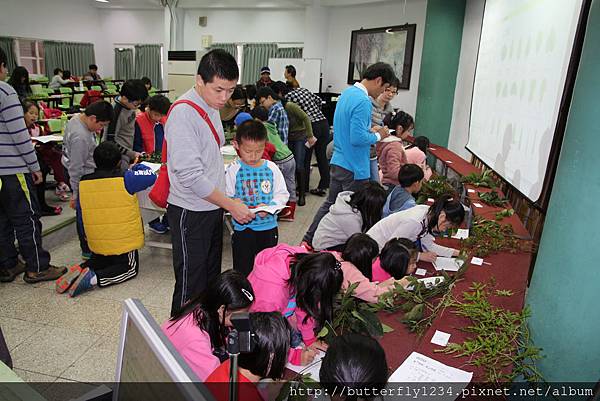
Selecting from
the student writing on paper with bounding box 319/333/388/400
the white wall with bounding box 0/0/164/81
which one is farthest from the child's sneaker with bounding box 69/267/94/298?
the white wall with bounding box 0/0/164/81

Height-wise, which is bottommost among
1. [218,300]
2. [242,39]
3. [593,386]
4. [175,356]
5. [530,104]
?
[593,386]

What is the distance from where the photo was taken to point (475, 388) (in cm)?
131

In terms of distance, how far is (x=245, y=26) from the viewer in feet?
38.8

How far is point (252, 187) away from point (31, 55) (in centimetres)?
1315

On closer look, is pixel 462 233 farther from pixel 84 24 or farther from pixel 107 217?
pixel 84 24

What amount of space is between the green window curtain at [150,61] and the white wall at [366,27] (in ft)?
20.4

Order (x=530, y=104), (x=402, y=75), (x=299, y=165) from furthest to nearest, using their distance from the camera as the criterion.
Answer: (x=402, y=75) → (x=299, y=165) → (x=530, y=104)

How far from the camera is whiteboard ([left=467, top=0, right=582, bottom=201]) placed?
243 cm

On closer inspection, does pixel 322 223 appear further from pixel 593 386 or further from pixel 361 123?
pixel 593 386

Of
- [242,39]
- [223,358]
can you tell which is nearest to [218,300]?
[223,358]

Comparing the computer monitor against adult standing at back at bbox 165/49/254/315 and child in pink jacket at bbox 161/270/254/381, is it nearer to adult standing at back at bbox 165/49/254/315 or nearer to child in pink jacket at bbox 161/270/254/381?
child in pink jacket at bbox 161/270/254/381

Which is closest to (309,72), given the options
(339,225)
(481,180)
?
(481,180)

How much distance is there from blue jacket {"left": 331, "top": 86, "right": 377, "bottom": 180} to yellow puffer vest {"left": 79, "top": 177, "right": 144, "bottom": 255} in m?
1.62

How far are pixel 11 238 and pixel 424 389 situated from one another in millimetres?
2979
